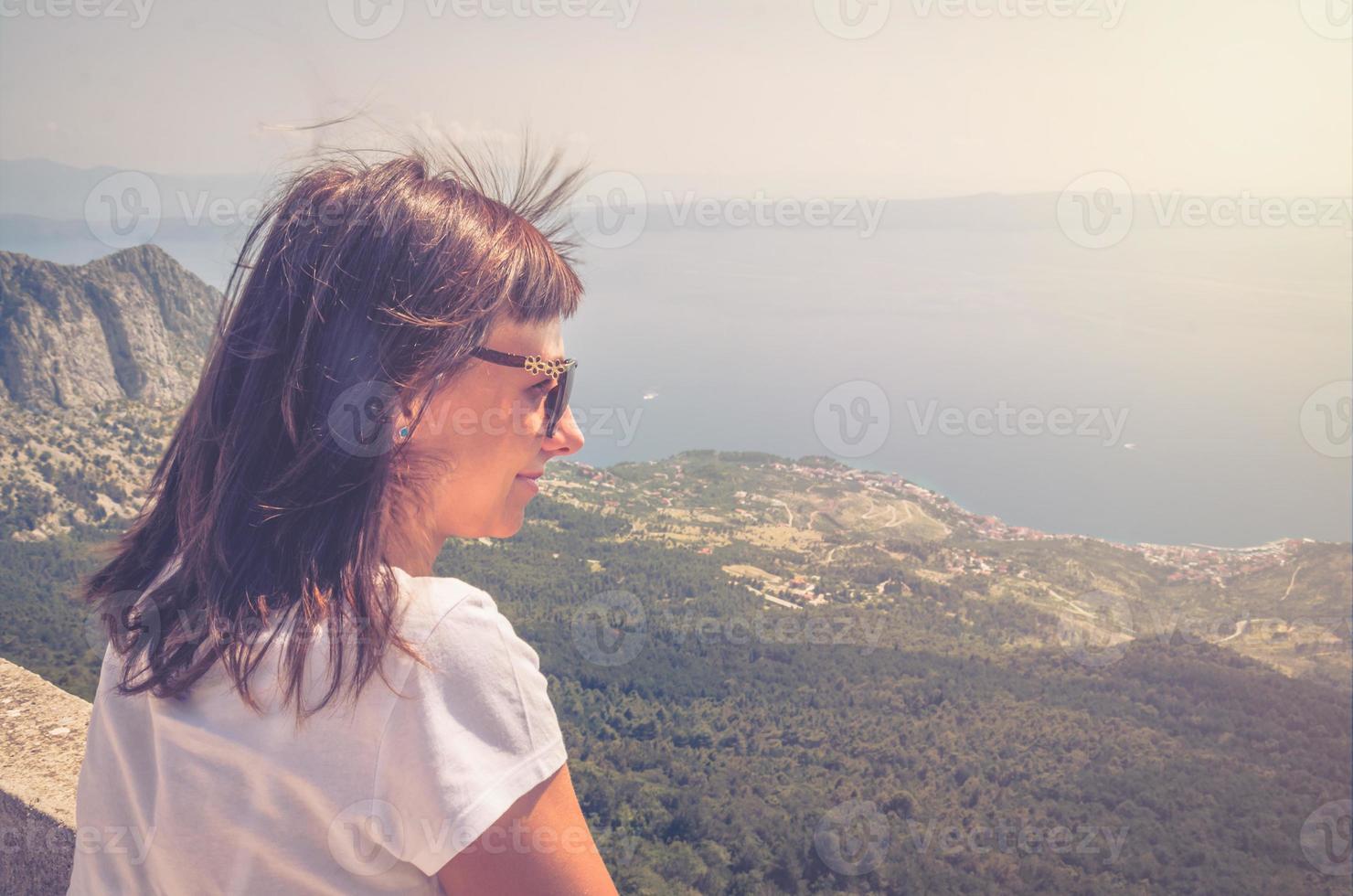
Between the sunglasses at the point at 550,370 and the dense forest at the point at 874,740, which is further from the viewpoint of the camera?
the dense forest at the point at 874,740

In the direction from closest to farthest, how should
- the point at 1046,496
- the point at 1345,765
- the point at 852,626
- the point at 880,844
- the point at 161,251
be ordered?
1. the point at 880,844
2. the point at 1345,765
3. the point at 852,626
4. the point at 161,251
5. the point at 1046,496

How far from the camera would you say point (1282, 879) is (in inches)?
353

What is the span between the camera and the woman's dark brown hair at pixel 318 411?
789 mm

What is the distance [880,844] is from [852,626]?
10357 millimetres

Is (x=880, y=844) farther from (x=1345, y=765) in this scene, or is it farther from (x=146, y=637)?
(x=146, y=637)

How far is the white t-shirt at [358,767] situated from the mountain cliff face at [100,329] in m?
23.3

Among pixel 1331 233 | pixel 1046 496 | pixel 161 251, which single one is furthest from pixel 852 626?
pixel 1331 233
